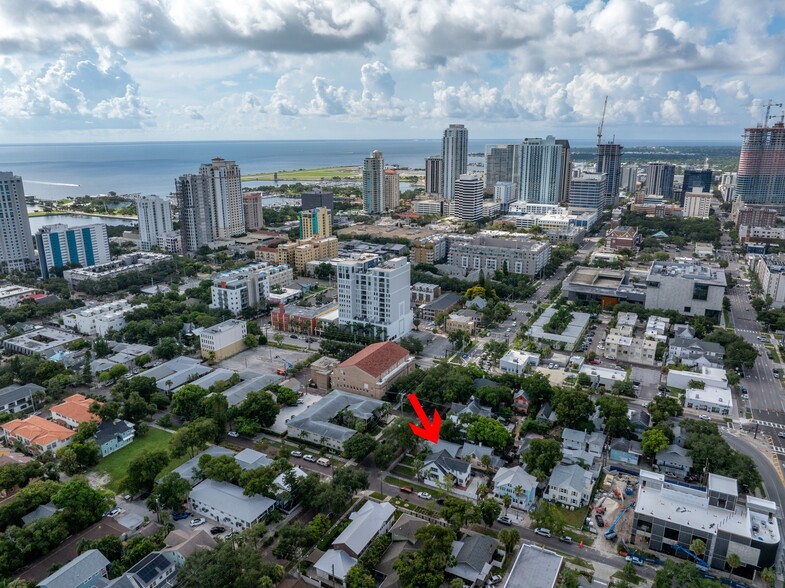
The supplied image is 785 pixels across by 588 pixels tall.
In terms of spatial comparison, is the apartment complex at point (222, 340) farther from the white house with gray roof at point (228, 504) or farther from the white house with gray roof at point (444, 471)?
the white house with gray roof at point (444, 471)

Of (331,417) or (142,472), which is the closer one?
(142,472)

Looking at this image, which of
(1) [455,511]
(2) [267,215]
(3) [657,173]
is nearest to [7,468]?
(1) [455,511]

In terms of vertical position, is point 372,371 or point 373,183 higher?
point 373,183

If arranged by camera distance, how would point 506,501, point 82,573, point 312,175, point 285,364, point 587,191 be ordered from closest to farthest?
1. point 82,573
2. point 506,501
3. point 285,364
4. point 587,191
5. point 312,175

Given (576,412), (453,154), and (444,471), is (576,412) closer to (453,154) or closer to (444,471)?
(444,471)

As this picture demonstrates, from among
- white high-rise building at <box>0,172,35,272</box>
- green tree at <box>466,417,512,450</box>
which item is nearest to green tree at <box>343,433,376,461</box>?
green tree at <box>466,417,512,450</box>

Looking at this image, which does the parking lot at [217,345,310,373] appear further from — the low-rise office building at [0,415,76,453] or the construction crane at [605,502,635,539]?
the construction crane at [605,502,635,539]

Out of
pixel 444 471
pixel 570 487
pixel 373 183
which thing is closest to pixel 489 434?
pixel 444 471
